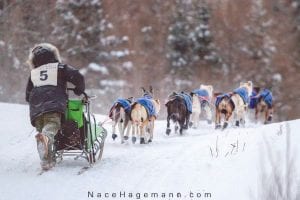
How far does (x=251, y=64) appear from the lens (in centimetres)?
3744

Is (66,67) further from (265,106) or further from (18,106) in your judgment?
(265,106)

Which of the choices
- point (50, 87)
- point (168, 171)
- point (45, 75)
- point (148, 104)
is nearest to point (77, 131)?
point (50, 87)

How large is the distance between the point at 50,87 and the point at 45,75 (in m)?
0.17

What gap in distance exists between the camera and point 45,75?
31.3 feet

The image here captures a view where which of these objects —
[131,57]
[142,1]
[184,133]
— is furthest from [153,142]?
[142,1]

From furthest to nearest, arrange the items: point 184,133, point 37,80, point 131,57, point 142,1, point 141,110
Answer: point 142,1 < point 131,57 < point 184,133 < point 141,110 < point 37,80

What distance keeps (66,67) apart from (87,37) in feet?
89.9

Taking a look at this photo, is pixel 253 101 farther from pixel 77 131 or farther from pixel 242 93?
pixel 77 131

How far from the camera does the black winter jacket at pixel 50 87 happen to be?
9484 mm

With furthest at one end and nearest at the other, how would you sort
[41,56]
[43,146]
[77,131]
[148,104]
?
[148,104]
[77,131]
[41,56]
[43,146]

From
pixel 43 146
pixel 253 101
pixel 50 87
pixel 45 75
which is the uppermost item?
pixel 253 101

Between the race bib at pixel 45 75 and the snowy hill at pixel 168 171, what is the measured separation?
3.71ft

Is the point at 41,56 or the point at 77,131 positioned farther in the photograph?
the point at 77,131

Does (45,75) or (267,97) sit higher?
(267,97)
